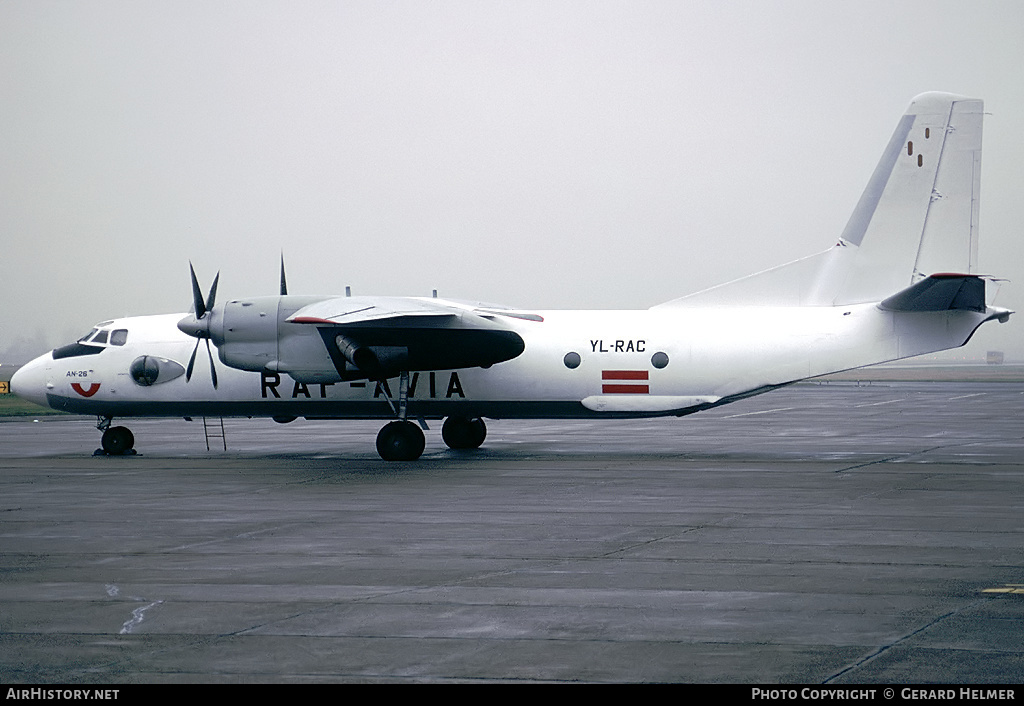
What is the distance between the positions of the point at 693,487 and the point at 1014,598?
9336 mm

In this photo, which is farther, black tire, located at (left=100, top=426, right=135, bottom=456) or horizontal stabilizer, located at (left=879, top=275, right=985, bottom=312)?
black tire, located at (left=100, top=426, right=135, bottom=456)

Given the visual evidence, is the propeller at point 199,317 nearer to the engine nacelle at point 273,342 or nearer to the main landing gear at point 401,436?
the engine nacelle at point 273,342

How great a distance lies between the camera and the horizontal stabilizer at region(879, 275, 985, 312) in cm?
2186

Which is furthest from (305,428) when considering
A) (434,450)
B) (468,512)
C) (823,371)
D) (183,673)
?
(183,673)

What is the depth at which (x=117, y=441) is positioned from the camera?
1064 inches

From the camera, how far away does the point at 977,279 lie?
71.7 feet

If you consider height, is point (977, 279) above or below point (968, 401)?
above

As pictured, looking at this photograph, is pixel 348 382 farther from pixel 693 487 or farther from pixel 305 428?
pixel 305 428

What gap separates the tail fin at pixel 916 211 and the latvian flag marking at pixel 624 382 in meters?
4.19

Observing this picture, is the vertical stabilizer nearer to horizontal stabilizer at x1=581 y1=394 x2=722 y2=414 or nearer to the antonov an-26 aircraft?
the antonov an-26 aircraft

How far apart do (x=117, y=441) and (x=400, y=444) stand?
775cm

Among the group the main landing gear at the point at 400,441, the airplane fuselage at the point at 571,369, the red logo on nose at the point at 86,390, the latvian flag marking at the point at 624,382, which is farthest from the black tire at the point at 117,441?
the latvian flag marking at the point at 624,382

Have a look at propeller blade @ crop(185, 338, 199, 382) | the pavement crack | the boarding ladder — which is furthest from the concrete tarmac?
the boarding ladder

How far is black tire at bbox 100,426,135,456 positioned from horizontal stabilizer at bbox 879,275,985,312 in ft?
59.5
